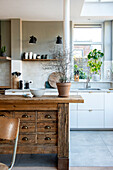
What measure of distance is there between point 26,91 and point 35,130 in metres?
2.16

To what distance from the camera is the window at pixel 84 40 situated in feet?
19.2

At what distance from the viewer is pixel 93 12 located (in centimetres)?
522

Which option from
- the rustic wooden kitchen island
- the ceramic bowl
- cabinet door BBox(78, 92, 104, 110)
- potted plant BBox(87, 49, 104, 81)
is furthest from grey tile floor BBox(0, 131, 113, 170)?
potted plant BBox(87, 49, 104, 81)

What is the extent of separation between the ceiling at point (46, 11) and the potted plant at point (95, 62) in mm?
912

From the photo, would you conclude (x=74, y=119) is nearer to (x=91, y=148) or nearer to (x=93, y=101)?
(x=93, y=101)

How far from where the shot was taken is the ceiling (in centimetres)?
436

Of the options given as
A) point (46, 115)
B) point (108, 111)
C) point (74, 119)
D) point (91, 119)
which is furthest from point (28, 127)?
point (108, 111)

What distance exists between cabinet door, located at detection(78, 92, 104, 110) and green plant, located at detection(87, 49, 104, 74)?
106cm

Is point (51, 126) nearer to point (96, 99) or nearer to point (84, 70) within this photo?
point (96, 99)

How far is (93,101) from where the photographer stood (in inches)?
190

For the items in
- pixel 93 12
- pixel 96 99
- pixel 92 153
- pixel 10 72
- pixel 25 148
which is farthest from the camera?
pixel 10 72

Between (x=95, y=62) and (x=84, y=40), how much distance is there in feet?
2.39

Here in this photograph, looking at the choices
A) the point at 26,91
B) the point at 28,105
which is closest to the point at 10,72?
the point at 26,91

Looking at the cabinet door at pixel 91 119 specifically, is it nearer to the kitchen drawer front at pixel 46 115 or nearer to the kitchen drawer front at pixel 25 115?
the kitchen drawer front at pixel 46 115
